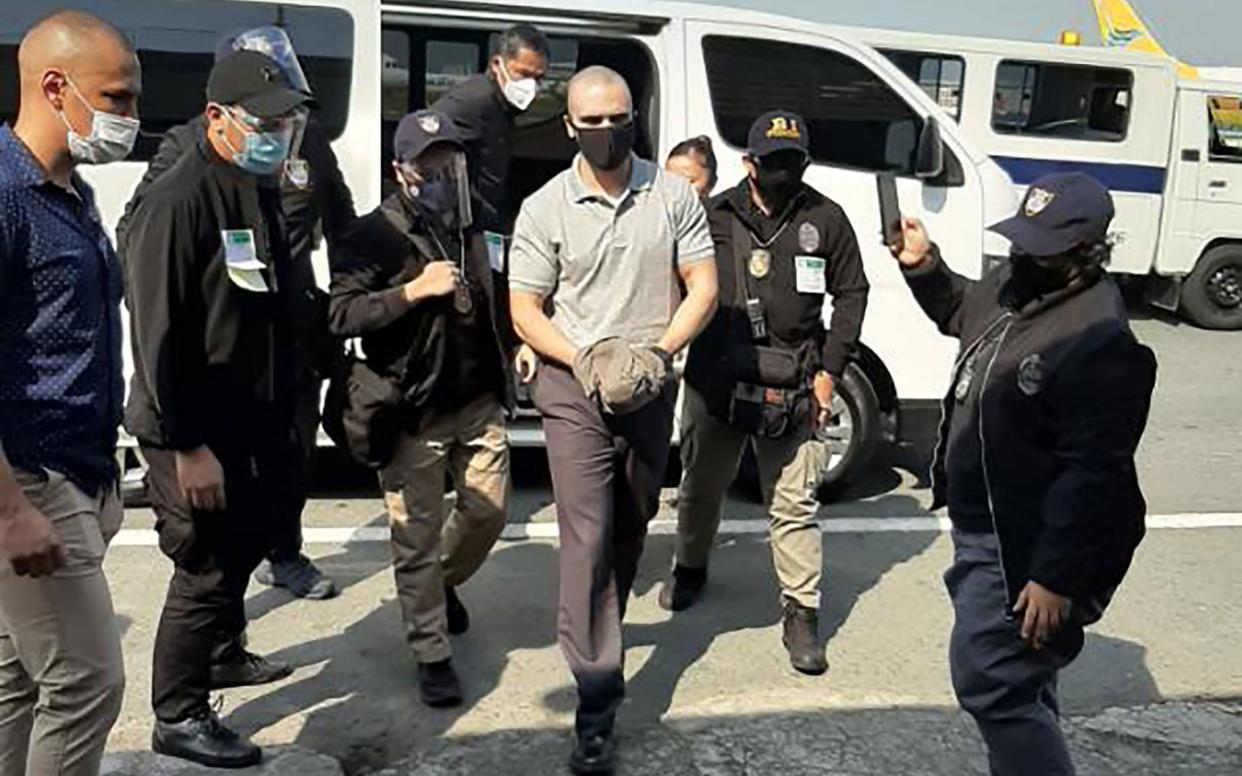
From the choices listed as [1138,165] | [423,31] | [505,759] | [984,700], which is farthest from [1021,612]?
[1138,165]

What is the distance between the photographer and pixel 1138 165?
34.5 feet

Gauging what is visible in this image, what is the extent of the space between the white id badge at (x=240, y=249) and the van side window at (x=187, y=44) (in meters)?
2.26

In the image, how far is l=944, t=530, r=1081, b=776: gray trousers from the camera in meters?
2.68

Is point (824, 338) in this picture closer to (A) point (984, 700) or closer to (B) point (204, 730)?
(A) point (984, 700)

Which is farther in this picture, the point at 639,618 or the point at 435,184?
the point at 639,618

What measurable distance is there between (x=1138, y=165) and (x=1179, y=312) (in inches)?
60.1

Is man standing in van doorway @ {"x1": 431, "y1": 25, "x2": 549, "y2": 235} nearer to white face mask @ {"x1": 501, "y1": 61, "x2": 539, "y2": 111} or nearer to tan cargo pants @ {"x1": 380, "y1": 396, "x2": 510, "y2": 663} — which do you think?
white face mask @ {"x1": 501, "y1": 61, "x2": 539, "y2": 111}

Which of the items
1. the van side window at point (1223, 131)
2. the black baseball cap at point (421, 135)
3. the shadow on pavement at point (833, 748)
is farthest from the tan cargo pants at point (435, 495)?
the van side window at point (1223, 131)

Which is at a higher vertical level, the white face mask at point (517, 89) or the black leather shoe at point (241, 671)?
the white face mask at point (517, 89)

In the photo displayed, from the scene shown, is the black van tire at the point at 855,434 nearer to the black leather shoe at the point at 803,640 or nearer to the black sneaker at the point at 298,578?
the black leather shoe at the point at 803,640

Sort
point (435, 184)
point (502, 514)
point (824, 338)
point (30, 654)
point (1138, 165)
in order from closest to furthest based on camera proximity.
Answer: point (30, 654)
point (435, 184)
point (502, 514)
point (824, 338)
point (1138, 165)

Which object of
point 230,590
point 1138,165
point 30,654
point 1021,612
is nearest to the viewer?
point 30,654

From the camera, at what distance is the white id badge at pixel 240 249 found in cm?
300

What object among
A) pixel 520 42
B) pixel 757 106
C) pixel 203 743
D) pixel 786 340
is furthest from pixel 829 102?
pixel 203 743
